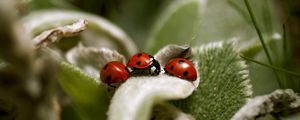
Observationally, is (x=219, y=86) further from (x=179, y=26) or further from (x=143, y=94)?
(x=179, y=26)

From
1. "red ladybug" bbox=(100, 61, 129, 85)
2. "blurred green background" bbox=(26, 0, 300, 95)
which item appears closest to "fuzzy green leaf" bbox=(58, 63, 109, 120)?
"red ladybug" bbox=(100, 61, 129, 85)

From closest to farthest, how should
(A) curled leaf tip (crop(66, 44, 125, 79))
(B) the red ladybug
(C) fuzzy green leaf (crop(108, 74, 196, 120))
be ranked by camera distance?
(C) fuzzy green leaf (crop(108, 74, 196, 120)) → (B) the red ladybug → (A) curled leaf tip (crop(66, 44, 125, 79))

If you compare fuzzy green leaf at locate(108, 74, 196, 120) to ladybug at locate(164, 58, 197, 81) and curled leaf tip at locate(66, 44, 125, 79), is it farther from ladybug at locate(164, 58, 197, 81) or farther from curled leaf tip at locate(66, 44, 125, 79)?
curled leaf tip at locate(66, 44, 125, 79)

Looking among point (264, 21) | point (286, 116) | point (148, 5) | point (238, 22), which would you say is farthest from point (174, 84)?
point (148, 5)

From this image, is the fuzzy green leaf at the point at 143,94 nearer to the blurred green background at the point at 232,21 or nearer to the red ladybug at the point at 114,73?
the red ladybug at the point at 114,73

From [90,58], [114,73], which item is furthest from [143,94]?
[90,58]
